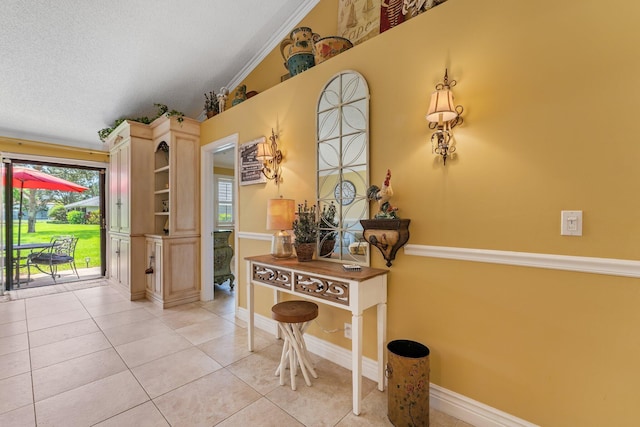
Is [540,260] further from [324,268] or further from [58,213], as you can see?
[58,213]

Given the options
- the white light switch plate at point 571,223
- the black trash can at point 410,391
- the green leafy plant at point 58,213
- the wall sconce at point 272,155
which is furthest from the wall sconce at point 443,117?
the green leafy plant at point 58,213

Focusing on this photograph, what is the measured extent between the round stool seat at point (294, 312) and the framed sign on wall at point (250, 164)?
140 cm

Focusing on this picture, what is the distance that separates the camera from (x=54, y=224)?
509 centimetres

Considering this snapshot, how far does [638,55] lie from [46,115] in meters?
5.95

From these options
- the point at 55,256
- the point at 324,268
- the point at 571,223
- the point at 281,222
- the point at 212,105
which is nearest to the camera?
the point at 571,223

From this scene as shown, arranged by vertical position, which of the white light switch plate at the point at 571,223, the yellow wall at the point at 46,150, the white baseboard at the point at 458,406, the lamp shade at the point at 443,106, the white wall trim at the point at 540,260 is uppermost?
the yellow wall at the point at 46,150

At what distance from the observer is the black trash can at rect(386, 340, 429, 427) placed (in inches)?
60.9

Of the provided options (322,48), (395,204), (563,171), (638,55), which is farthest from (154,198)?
(638,55)

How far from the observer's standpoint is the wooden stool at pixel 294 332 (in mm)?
1957

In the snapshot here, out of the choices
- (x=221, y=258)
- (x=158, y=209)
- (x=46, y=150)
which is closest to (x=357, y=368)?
(x=221, y=258)

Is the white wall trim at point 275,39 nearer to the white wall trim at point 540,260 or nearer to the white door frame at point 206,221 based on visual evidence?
the white door frame at point 206,221

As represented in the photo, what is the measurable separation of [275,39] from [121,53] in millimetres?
1717

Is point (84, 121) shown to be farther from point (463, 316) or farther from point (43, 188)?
point (463, 316)

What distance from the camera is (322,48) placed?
2.45 meters
